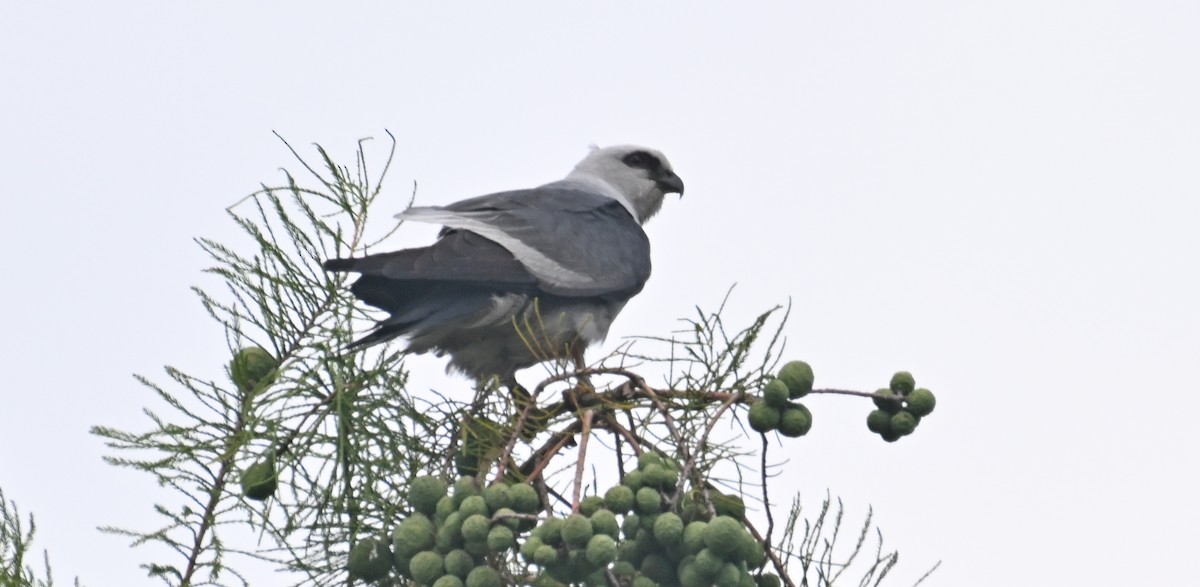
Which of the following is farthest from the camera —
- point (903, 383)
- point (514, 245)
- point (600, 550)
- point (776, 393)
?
point (514, 245)

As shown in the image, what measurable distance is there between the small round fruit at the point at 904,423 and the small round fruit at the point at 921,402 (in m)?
0.01

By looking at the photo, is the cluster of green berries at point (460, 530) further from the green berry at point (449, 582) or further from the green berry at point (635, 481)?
the green berry at point (635, 481)

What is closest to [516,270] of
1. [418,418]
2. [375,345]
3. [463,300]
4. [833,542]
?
[463,300]

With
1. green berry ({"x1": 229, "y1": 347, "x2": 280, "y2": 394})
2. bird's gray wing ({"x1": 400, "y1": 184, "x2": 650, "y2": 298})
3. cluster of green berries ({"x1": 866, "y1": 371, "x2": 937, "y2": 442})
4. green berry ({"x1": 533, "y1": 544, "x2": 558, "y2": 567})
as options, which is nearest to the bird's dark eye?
bird's gray wing ({"x1": 400, "y1": 184, "x2": 650, "y2": 298})

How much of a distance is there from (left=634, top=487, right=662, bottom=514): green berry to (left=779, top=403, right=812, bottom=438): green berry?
372 mm

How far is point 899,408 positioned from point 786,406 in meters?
0.25

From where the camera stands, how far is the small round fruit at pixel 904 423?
274cm

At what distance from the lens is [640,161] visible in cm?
696

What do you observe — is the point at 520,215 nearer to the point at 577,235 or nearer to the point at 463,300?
the point at 577,235

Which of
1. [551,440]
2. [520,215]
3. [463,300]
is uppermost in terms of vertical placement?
[520,215]

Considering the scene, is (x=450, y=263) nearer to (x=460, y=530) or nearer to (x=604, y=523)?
(x=460, y=530)

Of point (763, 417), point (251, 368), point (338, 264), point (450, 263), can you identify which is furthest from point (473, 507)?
point (450, 263)

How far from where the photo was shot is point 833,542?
273 cm

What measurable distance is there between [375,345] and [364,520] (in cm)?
81
